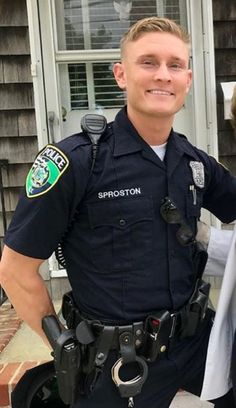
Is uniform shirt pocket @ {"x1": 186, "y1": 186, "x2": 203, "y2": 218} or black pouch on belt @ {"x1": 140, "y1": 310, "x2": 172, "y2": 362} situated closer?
black pouch on belt @ {"x1": 140, "y1": 310, "x2": 172, "y2": 362}

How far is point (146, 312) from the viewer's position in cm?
147

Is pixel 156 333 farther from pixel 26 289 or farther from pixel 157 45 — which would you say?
pixel 157 45

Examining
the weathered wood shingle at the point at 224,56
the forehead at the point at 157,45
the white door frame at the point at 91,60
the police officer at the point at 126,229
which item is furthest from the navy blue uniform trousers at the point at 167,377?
the weathered wood shingle at the point at 224,56

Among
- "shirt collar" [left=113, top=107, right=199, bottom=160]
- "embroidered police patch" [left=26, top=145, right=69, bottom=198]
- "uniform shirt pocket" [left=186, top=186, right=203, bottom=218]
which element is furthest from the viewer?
"uniform shirt pocket" [left=186, top=186, right=203, bottom=218]

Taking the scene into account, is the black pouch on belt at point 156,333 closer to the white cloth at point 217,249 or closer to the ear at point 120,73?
the white cloth at point 217,249

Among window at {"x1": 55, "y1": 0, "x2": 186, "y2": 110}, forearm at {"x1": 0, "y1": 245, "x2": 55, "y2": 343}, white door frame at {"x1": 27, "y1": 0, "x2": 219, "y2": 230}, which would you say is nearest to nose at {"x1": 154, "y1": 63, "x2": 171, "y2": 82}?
forearm at {"x1": 0, "y1": 245, "x2": 55, "y2": 343}

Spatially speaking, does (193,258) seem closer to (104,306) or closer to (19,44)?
(104,306)

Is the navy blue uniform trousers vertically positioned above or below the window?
below

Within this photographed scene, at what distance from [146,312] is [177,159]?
48cm

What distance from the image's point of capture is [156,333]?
57.0 inches

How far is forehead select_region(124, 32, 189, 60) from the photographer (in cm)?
141

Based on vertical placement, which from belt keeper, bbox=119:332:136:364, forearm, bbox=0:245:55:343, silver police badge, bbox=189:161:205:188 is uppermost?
silver police badge, bbox=189:161:205:188

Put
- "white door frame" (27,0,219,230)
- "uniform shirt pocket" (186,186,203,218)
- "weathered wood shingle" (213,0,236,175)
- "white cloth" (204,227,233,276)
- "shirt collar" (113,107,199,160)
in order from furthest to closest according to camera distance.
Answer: "weathered wood shingle" (213,0,236,175) < "white door frame" (27,0,219,230) < "white cloth" (204,227,233,276) < "uniform shirt pocket" (186,186,203,218) < "shirt collar" (113,107,199,160)

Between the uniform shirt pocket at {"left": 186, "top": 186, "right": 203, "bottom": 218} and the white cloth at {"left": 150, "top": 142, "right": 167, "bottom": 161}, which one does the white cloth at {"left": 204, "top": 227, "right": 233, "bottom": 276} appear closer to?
the uniform shirt pocket at {"left": 186, "top": 186, "right": 203, "bottom": 218}
